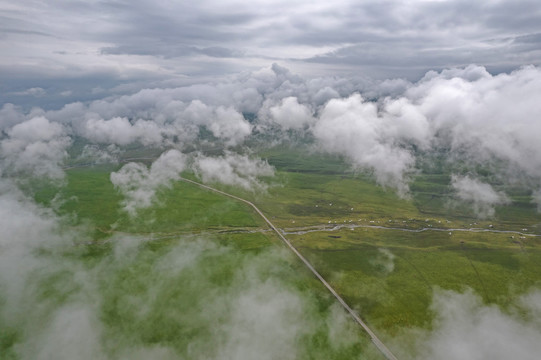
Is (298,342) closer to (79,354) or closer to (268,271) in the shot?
(268,271)

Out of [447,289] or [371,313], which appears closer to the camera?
[371,313]

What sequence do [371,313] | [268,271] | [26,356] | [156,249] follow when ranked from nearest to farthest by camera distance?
[26,356] < [371,313] < [268,271] < [156,249]

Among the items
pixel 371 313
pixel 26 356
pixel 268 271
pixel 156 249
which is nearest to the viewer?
pixel 26 356

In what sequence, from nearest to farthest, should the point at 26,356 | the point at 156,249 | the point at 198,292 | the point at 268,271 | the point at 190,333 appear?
the point at 26,356 < the point at 190,333 < the point at 198,292 < the point at 268,271 < the point at 156,249

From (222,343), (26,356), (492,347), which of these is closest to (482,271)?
(492,347)

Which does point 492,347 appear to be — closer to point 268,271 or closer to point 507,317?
point 507,317

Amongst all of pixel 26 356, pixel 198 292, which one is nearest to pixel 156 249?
pixel 198 292

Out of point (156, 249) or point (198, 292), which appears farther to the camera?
point (156, 249)

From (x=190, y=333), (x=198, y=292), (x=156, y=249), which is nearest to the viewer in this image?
(x=190, y=333)
